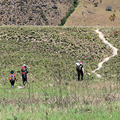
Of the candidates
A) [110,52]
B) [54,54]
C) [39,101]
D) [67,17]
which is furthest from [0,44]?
[67,17]

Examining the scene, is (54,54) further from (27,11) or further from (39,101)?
(27,11)

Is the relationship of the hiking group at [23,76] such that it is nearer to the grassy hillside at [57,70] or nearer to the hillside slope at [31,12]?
the grassy hillside at [57,70]

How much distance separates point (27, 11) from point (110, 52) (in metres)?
68.3

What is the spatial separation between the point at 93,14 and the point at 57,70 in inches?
3171

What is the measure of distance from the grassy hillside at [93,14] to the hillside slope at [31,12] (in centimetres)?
701

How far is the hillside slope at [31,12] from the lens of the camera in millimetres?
86500

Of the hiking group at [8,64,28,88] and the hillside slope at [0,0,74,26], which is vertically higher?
the hillside slope at [0,0,74,26]

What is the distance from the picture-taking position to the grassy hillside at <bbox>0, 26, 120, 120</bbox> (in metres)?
6.23

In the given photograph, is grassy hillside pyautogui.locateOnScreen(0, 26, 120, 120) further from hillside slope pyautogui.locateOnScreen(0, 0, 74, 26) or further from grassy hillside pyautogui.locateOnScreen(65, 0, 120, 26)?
hillside slope pyautogui.locateOnScreen(0, 0, 74, 26)

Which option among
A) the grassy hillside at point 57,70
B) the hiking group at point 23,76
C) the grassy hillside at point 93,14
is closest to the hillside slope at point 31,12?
the grassy hillside at point 93,14

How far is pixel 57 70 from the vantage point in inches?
890

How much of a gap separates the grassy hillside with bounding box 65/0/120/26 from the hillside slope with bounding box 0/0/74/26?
701cm

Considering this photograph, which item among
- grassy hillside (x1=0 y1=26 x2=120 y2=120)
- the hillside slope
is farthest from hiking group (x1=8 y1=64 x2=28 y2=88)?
the hillside slope

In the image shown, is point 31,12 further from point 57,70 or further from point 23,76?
point 23,76
